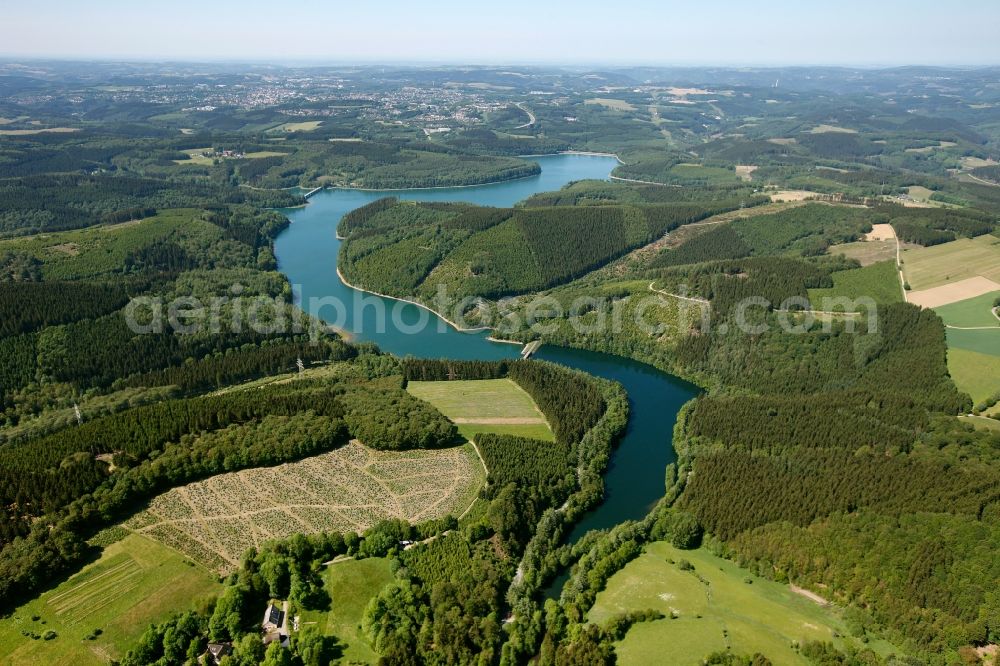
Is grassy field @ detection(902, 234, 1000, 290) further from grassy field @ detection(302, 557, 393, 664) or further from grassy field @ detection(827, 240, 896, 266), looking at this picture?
grassy field @ detection(302, 557, 393, 664)

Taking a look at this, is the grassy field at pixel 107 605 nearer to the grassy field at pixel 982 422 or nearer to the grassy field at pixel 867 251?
the grassy field at pixel 982 422

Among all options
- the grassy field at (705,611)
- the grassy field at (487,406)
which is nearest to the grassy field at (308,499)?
the grassy field at (487,406)

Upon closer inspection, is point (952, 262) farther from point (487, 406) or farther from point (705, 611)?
point (705, 611)

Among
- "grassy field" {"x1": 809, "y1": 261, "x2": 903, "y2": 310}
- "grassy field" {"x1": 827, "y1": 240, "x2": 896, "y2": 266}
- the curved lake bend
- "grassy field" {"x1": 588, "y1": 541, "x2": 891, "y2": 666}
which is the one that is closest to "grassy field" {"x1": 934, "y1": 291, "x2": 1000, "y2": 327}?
"grassy field" {"x1": 809, "y1": 261, "x2": 903, "y2": 310}

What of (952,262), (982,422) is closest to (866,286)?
(952,262)

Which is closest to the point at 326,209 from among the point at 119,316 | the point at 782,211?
the point at 119,316

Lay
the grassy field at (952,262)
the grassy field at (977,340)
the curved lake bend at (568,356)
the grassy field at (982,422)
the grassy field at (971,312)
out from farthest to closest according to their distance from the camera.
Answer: the grassy field at (952,262) → the grassy field at (971,312) → the grassy field at (977,340) → the grassy field at (982,422) → the curved lake bend at (568,356)
